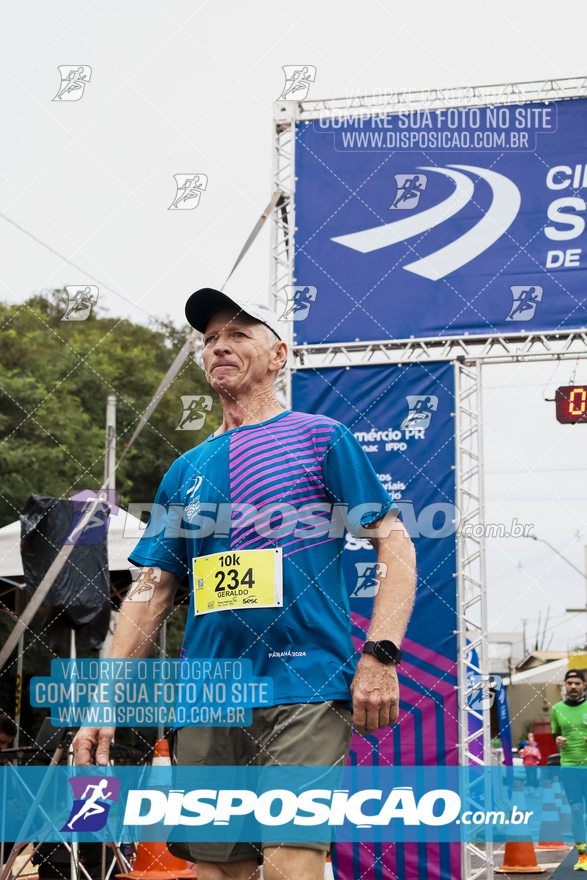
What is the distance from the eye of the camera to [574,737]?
801 cm

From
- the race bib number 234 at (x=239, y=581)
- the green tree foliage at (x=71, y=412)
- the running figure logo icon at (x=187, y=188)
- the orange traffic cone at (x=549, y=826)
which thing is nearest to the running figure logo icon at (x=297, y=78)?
the running figure logo icon at (x=187, y=188)

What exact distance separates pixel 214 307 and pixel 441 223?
182 inches

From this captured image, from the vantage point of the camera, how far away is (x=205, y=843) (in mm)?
2572

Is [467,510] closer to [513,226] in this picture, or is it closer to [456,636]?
[456,636]

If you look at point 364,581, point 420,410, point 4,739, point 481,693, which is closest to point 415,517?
point 364,581

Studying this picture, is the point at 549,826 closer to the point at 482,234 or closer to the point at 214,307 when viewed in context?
the point at 482,234

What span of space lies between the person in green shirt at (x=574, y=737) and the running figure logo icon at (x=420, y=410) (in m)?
2.87

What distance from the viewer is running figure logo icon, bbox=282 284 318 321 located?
24.2ft

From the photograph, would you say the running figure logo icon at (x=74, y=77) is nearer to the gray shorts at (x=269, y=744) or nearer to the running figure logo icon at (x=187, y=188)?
the running figure logo icon at (x=187, y=188)

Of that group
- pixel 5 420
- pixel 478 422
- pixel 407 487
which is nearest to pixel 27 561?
pixel 407 487

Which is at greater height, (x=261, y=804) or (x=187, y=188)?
(x=187, y=188)

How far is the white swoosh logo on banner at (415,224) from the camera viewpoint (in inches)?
285

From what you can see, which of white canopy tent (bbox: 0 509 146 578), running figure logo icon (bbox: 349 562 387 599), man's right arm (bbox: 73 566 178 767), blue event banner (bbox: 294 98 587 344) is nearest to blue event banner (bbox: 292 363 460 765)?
running figure logo icon (bbox: 349 562 387 599)

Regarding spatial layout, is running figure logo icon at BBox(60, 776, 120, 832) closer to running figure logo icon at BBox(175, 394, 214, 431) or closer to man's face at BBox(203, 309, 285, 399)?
running figure logo icon at BBox(175, 394, 214, 431)
